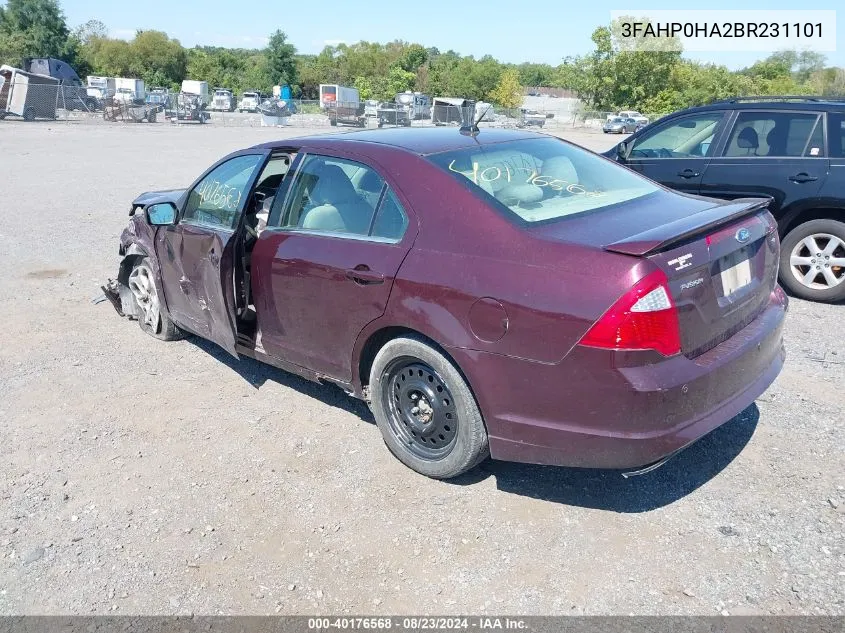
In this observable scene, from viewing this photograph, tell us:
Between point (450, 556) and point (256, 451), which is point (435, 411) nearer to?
point (450, 556)

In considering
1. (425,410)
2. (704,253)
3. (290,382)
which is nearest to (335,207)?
(425,410)

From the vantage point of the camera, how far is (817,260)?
6539 mm

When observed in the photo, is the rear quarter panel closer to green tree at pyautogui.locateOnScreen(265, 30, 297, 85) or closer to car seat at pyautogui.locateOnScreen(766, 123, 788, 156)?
car seat at pyautogui.locateOnScreen(766, 123, 788, 156)

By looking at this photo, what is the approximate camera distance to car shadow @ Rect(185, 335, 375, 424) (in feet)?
15.2

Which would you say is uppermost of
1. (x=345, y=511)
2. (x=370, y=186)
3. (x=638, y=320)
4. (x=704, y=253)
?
(x=370, y=186)

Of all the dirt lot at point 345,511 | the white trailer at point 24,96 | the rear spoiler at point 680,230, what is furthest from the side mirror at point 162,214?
the white trailer at point 24,96

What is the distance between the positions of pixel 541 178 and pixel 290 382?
7.65ft

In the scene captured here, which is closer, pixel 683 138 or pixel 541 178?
pixel 541 178

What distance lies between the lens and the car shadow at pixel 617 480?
3.51 m

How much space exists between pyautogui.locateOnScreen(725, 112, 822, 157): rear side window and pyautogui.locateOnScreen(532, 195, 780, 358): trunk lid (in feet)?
11.5

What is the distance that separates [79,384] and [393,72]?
293 ft

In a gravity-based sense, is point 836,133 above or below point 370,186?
above

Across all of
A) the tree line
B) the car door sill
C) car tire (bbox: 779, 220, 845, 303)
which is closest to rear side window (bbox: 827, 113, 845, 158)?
car tire (bbox: 779, 220, 845, 303)

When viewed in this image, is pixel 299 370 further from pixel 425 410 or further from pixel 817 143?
pixel 817 143
